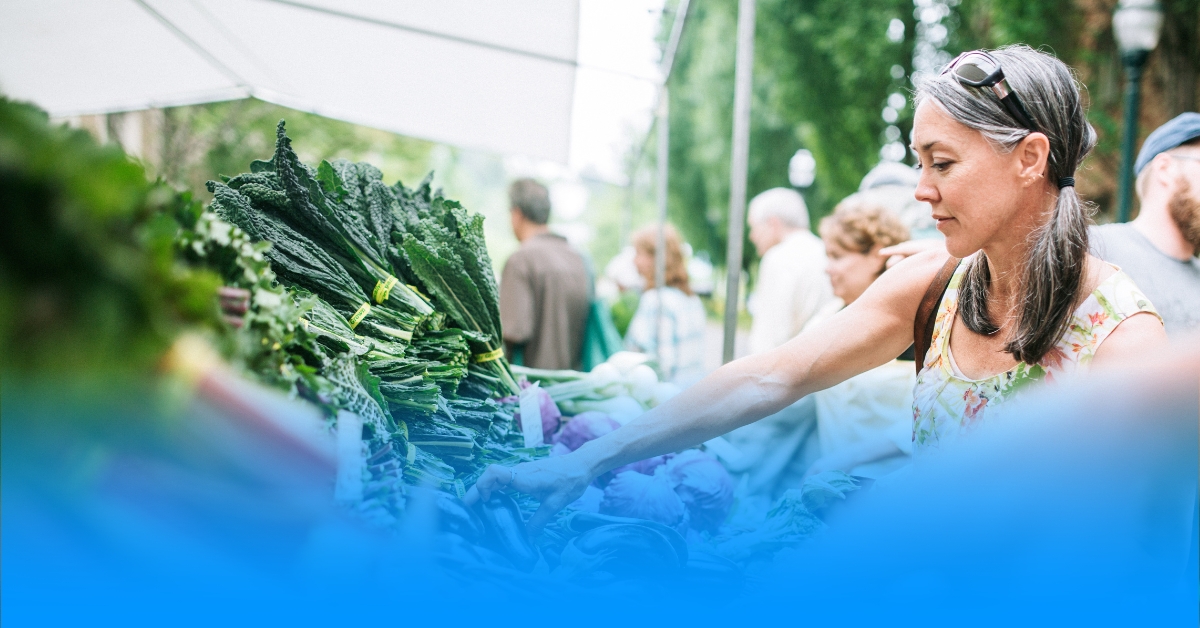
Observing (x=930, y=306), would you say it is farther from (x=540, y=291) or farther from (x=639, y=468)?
(x=540, y=291)

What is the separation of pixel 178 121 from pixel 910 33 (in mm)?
9200

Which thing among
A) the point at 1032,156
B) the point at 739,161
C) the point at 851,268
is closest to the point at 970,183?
the point at 1032,156

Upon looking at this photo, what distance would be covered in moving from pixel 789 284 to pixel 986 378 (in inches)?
109

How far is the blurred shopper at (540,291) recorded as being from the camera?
3.13m

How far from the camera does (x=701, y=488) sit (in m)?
1.43

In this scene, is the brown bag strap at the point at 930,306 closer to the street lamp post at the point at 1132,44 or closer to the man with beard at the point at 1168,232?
the man with beard at the point at 1168,232

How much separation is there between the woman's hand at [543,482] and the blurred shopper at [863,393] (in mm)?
700

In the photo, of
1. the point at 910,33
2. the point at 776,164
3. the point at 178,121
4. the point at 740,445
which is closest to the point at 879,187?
the point at 740,445

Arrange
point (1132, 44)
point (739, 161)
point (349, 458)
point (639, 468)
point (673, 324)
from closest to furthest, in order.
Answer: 1. point (349, 458)
2. point (639, 468)
3. point (739, 161)
4. point (1132, 44)
5. point (673, 324)

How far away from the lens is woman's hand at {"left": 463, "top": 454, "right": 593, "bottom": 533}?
1092mm

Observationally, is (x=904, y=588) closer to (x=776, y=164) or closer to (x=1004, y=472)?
(x=1004, y=472)

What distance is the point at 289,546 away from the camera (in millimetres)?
804

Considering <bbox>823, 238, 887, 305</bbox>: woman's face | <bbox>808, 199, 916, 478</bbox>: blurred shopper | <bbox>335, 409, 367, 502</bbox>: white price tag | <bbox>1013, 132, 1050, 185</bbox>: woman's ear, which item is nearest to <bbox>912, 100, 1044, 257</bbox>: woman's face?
<bbox>1013, 132, 1050, 185</bbox>: woman's ear
